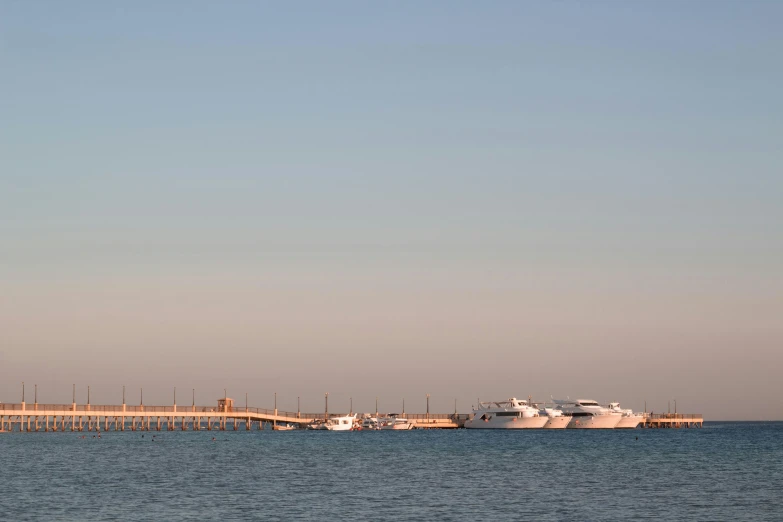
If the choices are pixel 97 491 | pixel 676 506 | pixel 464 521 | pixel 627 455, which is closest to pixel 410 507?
pixel 464 521

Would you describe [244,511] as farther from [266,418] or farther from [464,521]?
[266,418]

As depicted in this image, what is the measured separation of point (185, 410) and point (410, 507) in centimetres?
13191

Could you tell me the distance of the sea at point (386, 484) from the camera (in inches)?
2229

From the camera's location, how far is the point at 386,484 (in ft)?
240

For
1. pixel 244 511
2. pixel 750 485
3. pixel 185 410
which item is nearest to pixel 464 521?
pixel 244 511

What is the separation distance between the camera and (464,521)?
2088 inches

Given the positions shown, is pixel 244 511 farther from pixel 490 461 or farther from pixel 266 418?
pixel 266 418

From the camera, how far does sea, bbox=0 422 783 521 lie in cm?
5662

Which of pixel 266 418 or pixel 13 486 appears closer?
pixel 13 486

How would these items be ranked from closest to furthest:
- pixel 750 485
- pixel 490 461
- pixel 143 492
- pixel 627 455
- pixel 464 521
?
pixel 464 521 < pixel 143 492 < pixel 750 485 < pixel 490 461 < pixel 627 455

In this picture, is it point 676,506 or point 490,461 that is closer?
point 676,506

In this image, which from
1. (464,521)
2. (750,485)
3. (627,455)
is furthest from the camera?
(627,455)

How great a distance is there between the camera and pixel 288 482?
74750mm

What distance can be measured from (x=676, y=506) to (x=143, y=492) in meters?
32.1
